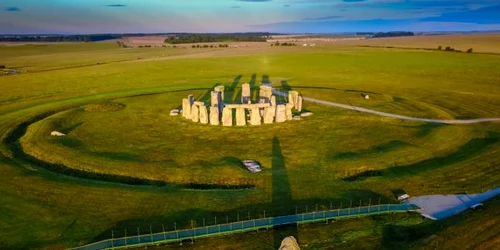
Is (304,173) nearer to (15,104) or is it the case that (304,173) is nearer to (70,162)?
(70,162)

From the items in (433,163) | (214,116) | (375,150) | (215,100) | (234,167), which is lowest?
(234,167)

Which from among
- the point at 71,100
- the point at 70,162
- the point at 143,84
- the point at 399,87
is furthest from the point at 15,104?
the point at 399,87

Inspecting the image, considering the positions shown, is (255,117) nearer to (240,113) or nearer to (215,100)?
(240,113)

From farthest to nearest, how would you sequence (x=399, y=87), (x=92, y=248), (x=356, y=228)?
(x=399, y=87) < (x=356, y=228) < (x=92, y=248)

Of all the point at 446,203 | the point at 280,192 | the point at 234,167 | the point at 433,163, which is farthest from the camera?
the point at 433,163

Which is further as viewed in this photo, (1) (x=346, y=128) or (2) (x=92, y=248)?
(1) (x=346, y=128)

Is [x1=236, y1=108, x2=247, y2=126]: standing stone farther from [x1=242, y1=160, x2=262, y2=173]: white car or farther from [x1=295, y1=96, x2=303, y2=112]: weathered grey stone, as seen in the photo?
[x1=242, y1=160, x2=262, y2=173]: white car

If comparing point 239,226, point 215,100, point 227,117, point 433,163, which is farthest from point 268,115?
point 239,226
